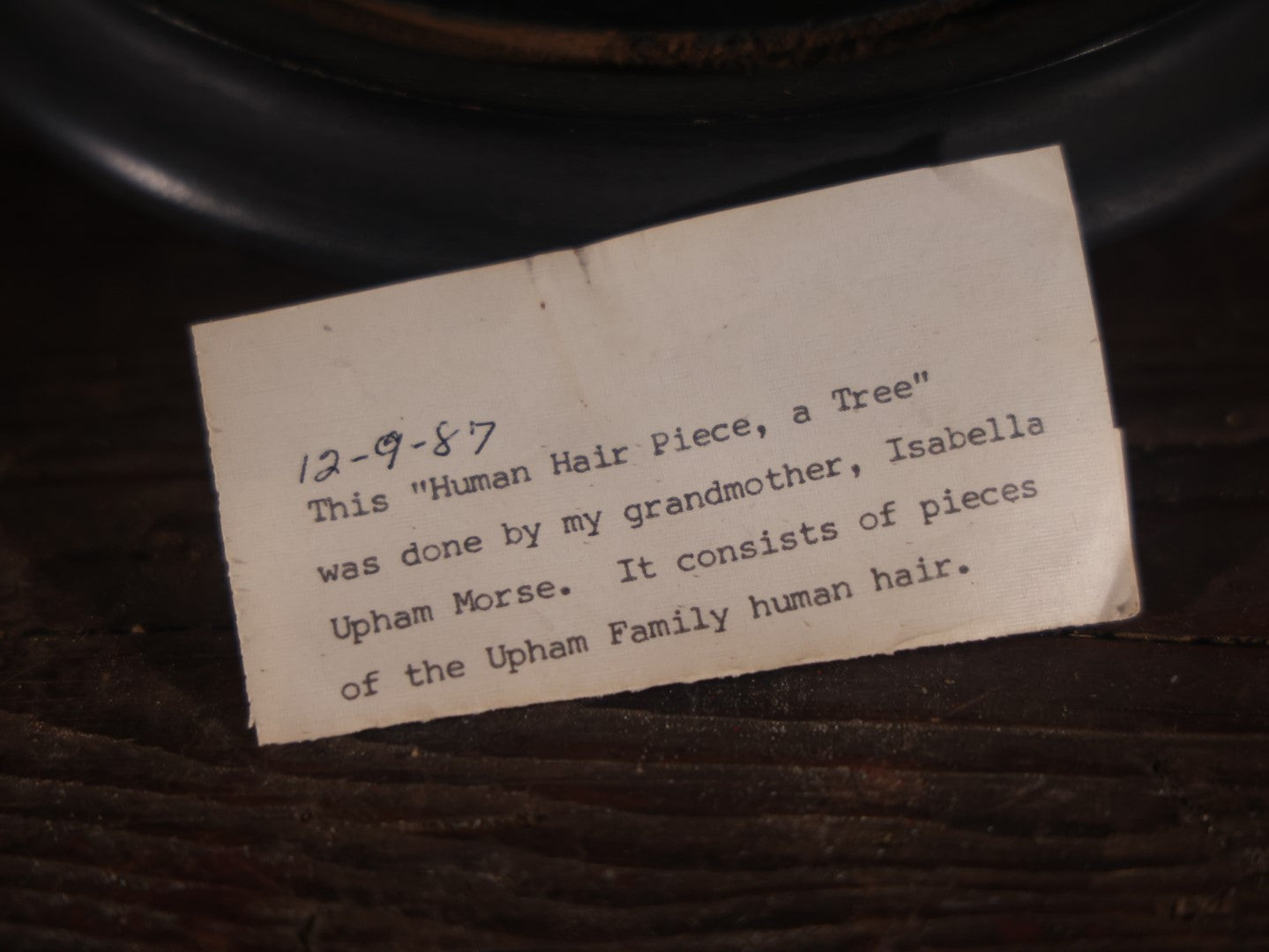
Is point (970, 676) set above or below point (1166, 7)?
below

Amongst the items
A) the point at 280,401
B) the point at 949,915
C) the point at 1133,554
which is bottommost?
the point at 949,915

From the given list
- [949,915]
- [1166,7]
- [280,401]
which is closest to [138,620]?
[280,401]

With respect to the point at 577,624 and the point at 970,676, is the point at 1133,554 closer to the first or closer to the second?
the point at 970,676

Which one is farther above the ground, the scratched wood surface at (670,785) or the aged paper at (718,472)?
the aged paper at (718,472)

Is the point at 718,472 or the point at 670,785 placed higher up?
the point at 718,472

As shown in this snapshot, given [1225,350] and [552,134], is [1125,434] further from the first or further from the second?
[552,134]
